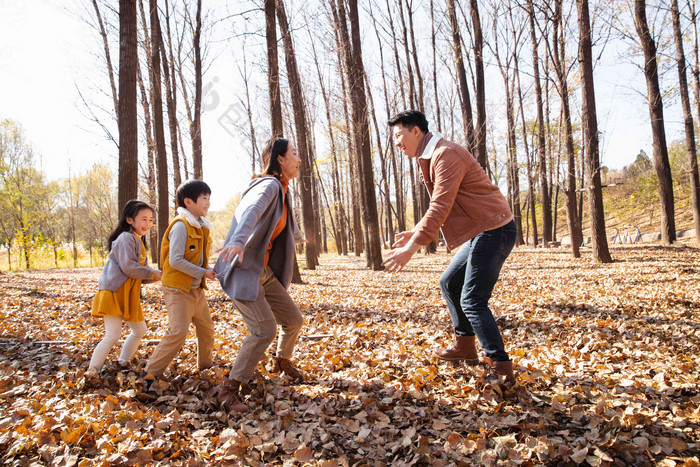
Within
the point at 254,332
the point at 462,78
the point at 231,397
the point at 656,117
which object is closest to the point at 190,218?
the point at 254,332

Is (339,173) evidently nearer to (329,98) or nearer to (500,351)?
(329,98)

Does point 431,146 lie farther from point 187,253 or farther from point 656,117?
point 656,117

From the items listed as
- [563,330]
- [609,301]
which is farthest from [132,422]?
[609,301]

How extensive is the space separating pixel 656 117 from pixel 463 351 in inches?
584

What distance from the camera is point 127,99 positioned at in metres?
7.40

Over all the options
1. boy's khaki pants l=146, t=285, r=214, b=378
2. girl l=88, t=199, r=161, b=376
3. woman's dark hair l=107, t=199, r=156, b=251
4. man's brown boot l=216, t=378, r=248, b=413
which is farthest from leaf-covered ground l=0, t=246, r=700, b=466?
woman's dark hair l=107, t=199, r=156, b=251

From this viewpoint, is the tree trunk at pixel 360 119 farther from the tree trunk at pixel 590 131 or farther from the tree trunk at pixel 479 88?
the tree trunk at pixel 590 131

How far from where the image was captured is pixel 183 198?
3531 mm

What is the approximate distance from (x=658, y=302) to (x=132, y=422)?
626 centimetres

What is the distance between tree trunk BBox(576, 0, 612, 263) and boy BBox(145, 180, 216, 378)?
34.2ft

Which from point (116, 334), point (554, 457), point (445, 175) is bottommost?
point (554, 457)

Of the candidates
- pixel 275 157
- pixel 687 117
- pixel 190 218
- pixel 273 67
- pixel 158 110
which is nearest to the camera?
pixel 275 157

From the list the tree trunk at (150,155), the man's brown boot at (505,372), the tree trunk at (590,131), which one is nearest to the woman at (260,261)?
the man's brown boot at (505,372)

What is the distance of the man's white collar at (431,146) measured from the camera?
3098mm
